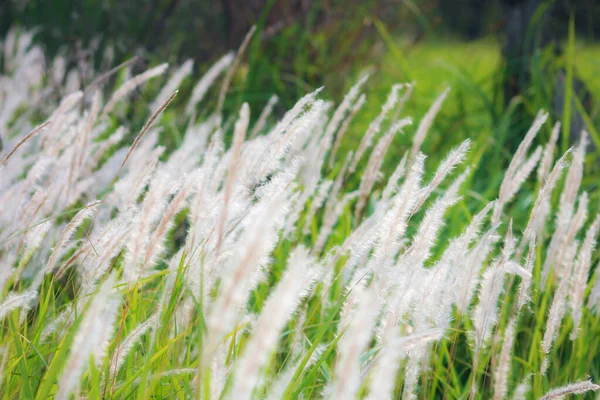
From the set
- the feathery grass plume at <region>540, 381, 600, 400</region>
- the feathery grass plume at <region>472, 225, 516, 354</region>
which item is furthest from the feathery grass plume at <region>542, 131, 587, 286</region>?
the feathery grass plume at <region>540, 381, 600, 400</region>

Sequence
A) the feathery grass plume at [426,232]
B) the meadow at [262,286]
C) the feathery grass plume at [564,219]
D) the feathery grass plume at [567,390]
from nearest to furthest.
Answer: the meadow at [262,286], the feathery grass plume at [567,390], the feathery grass plume at [426,232], the feathery grass plume at [564,219]

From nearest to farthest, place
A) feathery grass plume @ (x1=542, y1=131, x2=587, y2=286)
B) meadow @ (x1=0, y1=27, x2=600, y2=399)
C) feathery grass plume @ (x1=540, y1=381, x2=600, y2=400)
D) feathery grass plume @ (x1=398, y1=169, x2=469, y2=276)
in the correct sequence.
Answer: meadow @ (x1=0, y1=27, x2=600, y2=399) → feathery grass plume @ (x1=540, y1=381, x2=600, y2=400) → feathery grass plume @ (x1=398, y1=169, x2=469, y2=276) → feathery grass plume @ (x1=542, y1=131, x2=587, y2=286)

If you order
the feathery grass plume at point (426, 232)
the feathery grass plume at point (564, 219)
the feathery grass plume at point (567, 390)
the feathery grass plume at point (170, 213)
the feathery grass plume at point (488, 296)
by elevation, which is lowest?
the feathery grass plume at point (564, 219)

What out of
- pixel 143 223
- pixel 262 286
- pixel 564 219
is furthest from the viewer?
pixel 262 286

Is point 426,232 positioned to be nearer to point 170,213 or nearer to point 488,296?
point 488,296

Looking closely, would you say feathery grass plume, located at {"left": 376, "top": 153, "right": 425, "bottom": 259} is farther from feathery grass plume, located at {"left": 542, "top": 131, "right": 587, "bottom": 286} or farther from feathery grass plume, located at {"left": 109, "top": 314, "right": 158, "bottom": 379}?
feathery grass plume, located at {"left": 542, "top": 131, "right": 587, "bottom": 286}

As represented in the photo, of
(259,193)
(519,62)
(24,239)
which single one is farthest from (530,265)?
(519,62)

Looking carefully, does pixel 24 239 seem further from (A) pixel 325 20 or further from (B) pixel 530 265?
(A) pixel 325 20

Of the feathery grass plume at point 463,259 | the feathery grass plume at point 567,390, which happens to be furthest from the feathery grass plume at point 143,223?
the feathery grass plume at point 567,390

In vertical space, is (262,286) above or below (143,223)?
below

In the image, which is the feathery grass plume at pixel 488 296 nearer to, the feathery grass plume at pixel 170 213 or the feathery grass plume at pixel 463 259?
the feathery grass plume at pixel 463 259

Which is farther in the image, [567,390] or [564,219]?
[564,219]

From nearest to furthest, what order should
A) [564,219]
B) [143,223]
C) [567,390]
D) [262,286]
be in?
[567,390], [143,223], [564,219], [262,286]

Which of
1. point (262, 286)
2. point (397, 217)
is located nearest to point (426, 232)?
point (397, 217)
